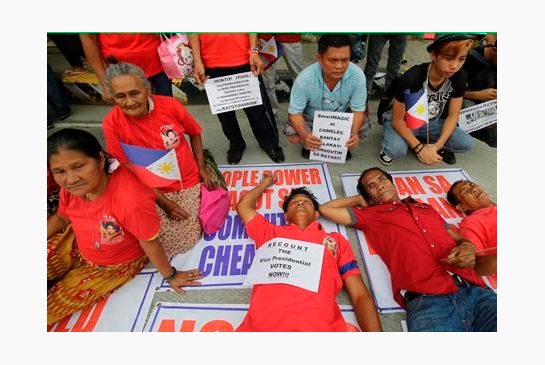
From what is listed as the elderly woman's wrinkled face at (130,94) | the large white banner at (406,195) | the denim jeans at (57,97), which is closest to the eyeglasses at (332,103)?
the large white banner at (406,195)

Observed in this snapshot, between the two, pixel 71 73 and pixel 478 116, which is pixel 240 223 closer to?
pixel 478 116

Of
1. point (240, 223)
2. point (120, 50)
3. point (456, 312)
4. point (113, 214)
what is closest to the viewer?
point (113, 214)

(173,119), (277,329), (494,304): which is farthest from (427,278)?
(173,119)

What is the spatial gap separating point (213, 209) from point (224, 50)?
3.44 feet

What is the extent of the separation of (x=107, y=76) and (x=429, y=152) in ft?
7.30

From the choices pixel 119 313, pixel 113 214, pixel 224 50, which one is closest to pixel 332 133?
pixel 224 50

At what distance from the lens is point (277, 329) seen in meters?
1.36

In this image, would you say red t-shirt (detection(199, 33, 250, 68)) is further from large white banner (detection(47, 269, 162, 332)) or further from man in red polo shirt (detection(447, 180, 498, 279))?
man in red polo shirt (detection(447, 180, 498, 279))

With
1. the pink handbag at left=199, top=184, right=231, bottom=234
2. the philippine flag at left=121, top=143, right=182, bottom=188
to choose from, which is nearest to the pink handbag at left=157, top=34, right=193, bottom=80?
the philippine flag at left=121, top=143, right=182, bottom=188

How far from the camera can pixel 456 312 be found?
4.78 feet

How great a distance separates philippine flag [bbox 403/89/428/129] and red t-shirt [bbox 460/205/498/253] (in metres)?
0.81

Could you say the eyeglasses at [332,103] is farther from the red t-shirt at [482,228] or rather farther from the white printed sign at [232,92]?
the red t-shirt at [482,228]

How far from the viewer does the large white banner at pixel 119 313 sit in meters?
1.56

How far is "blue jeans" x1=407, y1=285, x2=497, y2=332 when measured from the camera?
1410 millimetres
